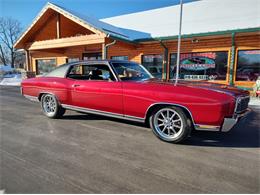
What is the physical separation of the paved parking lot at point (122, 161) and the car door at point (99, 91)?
0.53 m

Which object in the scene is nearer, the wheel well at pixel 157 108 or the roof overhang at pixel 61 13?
the wheel well at pixel 157 108

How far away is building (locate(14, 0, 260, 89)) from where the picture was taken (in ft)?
30.2

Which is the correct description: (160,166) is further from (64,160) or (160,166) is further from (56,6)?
(56,6)

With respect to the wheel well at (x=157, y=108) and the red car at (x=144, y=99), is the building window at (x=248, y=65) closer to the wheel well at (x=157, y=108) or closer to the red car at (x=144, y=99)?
the red car at (x=144, y=99)

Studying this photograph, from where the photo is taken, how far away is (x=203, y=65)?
10336mm

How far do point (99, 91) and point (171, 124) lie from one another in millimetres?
1753

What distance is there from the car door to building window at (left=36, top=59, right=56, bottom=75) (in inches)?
556

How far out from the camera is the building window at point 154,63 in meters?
11.6

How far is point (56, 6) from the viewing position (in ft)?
35.8

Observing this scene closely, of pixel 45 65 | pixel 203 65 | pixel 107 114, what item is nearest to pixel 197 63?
pixel 203 65

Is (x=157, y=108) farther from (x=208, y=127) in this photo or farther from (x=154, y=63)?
(x=154, y=63)

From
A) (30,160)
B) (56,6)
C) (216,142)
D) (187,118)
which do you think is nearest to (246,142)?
(216,142)

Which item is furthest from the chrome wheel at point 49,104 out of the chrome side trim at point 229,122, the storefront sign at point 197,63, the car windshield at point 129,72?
the storefront sign at point 197,63

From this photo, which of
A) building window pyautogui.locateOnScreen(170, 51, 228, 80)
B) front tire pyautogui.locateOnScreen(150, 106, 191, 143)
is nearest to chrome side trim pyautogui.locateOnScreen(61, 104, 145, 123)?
front tire pyautogui.locateOnScreen(150, 106, 191, 143)
